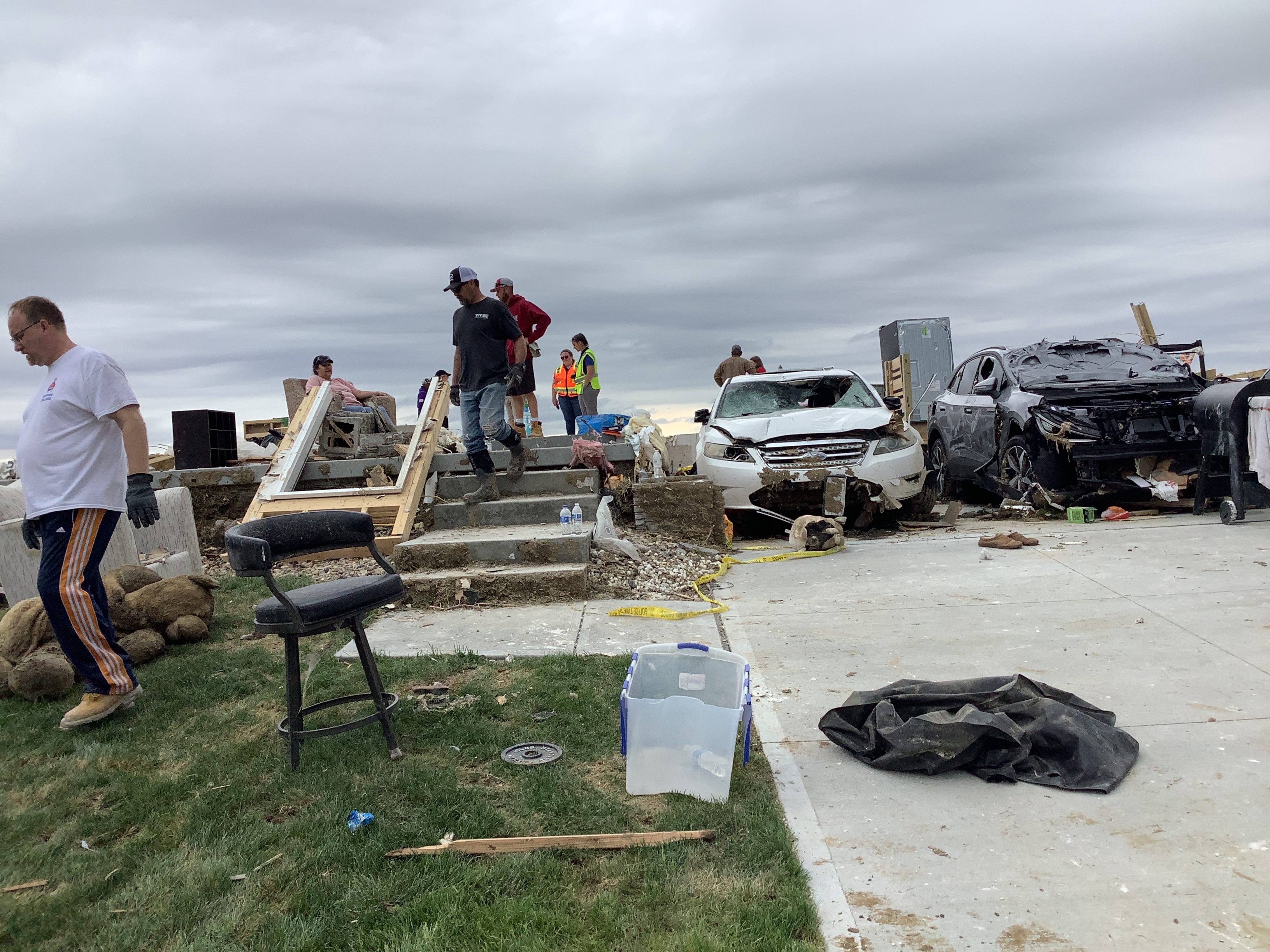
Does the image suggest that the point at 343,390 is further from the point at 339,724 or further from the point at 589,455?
the point at 339,724

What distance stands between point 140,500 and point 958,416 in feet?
31.4

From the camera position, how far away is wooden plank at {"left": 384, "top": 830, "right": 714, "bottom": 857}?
285cm

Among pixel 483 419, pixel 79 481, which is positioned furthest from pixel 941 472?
pixel 79 481

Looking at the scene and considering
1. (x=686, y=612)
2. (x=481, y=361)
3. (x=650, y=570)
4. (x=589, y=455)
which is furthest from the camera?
(x=589, y=455)

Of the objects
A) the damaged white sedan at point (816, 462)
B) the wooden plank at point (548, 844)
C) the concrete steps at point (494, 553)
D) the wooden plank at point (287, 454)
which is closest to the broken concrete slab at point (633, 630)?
the concrete steps at point (494, 553)

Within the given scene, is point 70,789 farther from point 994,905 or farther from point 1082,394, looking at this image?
point 1082,394

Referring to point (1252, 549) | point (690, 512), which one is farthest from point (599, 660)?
point (1252, 549)

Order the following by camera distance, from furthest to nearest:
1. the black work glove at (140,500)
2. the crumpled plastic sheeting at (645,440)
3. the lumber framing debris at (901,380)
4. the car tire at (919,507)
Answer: the lumber framing debris at (901,380) < the crumpled plastic sheeting at (645,440) < the car tire at (919,507) < the black work glove at (140,500)

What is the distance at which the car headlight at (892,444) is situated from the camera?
28.8 ft

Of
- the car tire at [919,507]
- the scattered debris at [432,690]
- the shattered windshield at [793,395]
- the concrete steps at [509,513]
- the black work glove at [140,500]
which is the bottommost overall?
the scattered debris at [432,690]

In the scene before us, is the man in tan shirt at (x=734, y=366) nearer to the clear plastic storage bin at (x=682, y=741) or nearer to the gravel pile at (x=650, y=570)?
the gravel pile at (x=650, y=570)

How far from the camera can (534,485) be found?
29.0 feet

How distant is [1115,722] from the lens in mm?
3705

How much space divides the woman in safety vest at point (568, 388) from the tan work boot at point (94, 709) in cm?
910
